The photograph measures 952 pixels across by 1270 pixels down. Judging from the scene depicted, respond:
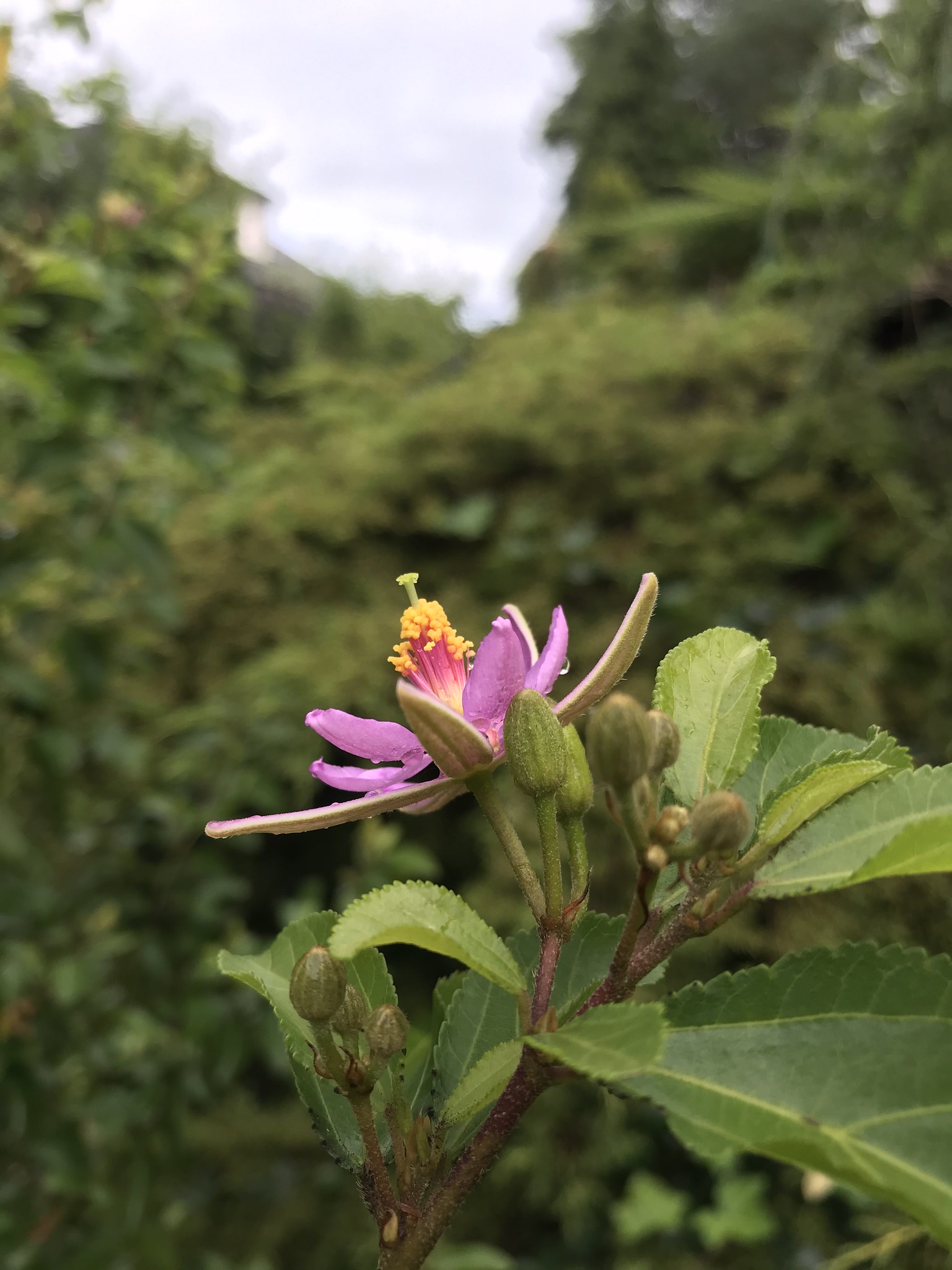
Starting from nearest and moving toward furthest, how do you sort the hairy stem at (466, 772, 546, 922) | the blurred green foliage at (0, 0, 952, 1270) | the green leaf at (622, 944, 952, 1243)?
the green leaf at (622, 944, 952, 1243), the hairy stem at (466, 772, 546, 922), the blurred green foliage at (0, 0, 952, 1270)

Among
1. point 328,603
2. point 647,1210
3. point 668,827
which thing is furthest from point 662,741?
point 328,603

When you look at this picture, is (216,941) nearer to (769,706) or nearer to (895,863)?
(769,706)

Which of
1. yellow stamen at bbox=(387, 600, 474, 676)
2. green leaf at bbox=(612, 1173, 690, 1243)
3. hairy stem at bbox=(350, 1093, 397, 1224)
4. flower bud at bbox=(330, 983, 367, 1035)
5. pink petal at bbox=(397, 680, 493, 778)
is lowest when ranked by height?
green leaf at bbox=(612, 1173, 690, 1243)

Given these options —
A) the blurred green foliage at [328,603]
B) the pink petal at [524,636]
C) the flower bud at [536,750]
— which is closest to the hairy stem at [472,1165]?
the flower bud at [536,750]

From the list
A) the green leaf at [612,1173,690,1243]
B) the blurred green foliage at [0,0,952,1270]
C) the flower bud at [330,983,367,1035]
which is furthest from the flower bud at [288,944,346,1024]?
the green leaf at [612,1173,690,1243]

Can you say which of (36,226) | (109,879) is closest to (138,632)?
(109,879)

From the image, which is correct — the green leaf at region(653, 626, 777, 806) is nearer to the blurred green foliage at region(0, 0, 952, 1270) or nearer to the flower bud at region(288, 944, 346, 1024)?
the flower bud at region(288, 944, 346, 1024)
